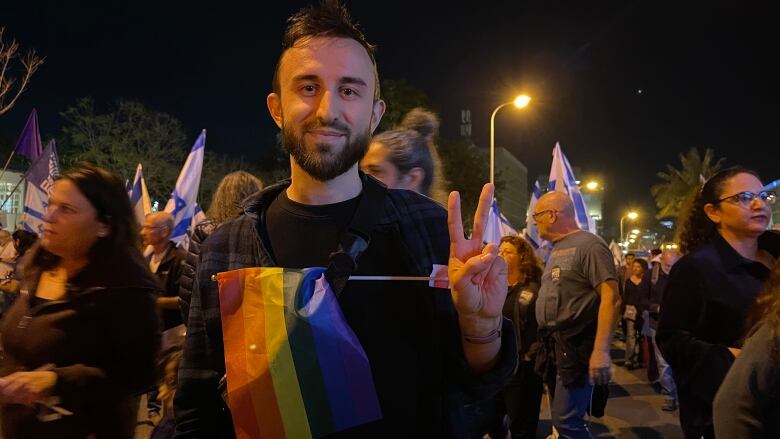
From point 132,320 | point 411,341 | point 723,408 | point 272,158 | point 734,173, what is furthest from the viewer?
point 272,158

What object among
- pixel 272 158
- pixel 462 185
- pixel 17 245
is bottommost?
pixel 17 245

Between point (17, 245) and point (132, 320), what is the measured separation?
8.87 m

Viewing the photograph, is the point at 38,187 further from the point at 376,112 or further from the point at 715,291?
the point at 715,291

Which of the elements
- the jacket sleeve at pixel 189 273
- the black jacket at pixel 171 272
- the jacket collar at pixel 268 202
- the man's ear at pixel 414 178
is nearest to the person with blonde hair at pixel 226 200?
the jacket sleeve at pixel 189 273

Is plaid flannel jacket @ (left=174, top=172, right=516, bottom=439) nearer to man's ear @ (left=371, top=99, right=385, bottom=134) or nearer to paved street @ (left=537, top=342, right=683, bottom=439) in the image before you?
man's ear @ (left=371, top=99, right=385, bottom=134)

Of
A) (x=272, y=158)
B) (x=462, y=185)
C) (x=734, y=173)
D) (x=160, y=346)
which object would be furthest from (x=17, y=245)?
(x=272, y=158)

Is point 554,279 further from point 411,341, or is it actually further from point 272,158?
point 272,158

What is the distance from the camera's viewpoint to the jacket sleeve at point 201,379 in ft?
5.65

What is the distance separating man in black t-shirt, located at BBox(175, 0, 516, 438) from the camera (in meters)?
1.55

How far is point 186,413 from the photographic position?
68.9 inches

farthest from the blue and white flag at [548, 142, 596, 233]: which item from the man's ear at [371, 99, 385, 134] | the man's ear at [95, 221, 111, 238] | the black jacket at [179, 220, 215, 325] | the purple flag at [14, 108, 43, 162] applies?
the purple flag at [14, 108, 43, 162]

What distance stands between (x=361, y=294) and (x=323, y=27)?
Answer: 82 centimetres

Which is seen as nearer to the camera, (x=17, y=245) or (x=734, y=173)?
(x=734, y=173)

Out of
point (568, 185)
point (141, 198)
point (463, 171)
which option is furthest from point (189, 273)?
point (463, 171)
